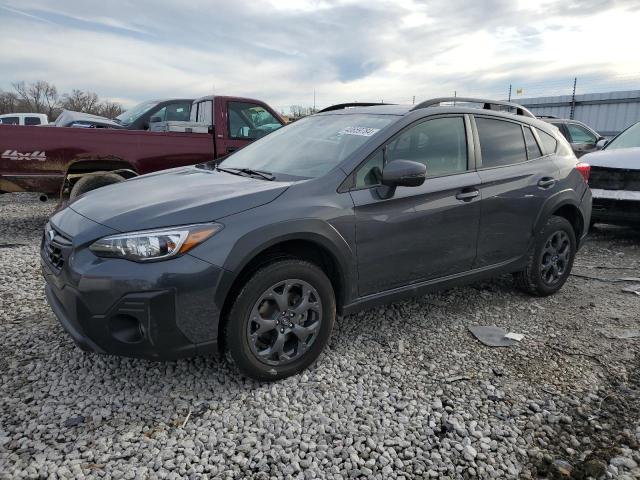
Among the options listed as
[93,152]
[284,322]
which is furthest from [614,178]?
[93,152]

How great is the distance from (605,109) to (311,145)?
19.7 meters

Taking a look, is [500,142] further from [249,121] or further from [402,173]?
[249,121]

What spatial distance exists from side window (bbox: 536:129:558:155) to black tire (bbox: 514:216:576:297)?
0.61 metres

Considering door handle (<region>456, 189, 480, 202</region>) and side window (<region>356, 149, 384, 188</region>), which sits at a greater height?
side window (<region>356, 149, 384, 188</region>)

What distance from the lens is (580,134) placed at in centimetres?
1030

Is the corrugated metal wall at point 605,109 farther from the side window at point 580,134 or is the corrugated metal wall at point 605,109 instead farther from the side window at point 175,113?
the side window at point 175,113

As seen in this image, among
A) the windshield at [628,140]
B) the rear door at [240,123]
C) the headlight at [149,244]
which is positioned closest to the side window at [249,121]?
the rear door at [240,123]

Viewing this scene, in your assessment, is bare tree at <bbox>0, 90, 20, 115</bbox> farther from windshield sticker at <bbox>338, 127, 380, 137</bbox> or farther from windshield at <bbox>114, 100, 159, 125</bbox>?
windshield sticker at <bbox>338, 127, 380, 137</bbox>

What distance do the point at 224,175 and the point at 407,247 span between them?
137 centimetres

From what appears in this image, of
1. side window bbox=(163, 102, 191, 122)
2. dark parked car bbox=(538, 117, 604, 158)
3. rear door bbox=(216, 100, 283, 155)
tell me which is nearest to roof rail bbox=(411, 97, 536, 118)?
rear door bbox=(216, 100, 283, 155)

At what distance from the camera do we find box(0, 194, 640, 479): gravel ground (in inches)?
90.1

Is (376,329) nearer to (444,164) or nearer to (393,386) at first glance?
(393,386)

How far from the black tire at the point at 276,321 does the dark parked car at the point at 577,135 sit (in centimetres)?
857

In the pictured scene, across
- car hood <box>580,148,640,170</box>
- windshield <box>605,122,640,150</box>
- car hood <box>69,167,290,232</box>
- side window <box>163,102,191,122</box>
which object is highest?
side window <box>163,102,191,122</box>
